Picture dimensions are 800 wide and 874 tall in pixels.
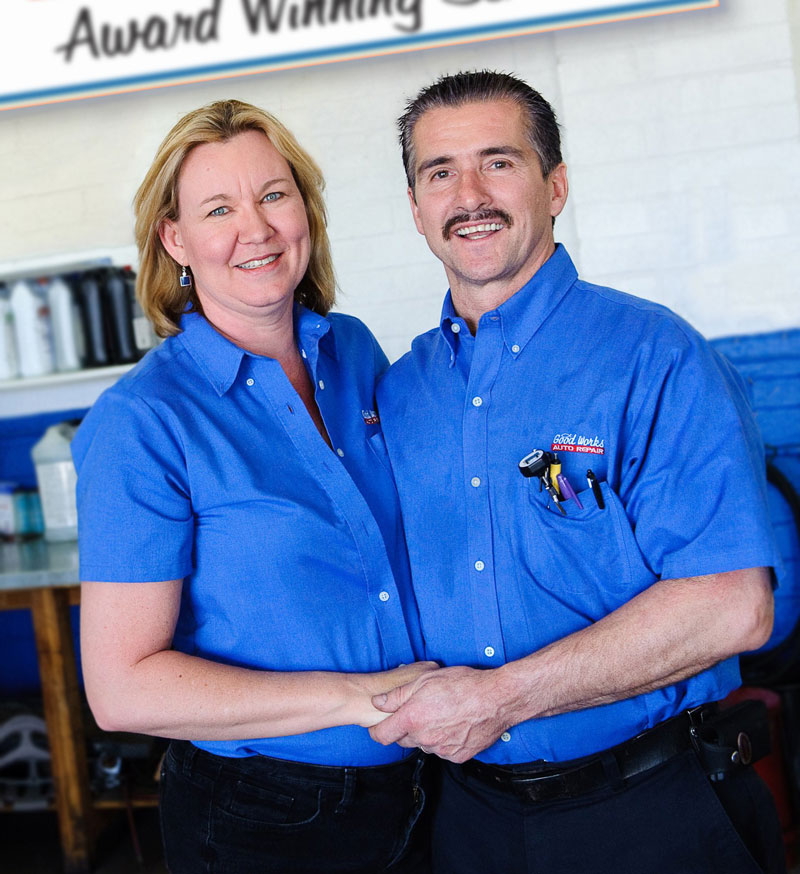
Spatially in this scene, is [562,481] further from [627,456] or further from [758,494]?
[758,494]

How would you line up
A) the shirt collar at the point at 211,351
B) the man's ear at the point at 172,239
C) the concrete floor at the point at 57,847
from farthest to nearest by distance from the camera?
1. the concrete floor at the point at 57,847
2. the man's ear at the point at 172,239
3. the shirt collar at the point at 211,351

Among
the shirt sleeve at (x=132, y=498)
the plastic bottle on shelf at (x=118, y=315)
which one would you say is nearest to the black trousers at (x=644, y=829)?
the shirt sleeve at (x=132, y=498)

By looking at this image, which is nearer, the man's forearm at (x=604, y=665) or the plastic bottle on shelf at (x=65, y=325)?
the man's forearm at (x=604, y=665)

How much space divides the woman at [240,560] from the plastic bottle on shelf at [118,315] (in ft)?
6.13

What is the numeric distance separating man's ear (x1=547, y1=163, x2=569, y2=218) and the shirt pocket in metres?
0.56

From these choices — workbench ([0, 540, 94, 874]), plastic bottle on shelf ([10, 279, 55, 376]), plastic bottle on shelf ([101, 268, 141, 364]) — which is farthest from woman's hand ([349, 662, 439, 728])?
plastic bottle on shelf ([10, 279, 55, 376])

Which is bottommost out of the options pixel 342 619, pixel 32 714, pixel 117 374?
pixel 32 714

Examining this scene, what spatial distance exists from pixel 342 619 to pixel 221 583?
0.19 m

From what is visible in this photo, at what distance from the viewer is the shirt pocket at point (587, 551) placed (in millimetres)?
1468

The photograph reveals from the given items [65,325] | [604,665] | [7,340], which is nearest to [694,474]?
[604,665]

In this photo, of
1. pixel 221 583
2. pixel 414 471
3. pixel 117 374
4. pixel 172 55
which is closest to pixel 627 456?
pixel 414 471

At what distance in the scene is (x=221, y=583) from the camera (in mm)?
1468

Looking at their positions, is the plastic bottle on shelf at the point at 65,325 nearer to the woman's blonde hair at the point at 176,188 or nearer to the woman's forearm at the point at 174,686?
the woman's blonde hair at the point at 176,188

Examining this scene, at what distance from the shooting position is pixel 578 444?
150 centimetres
